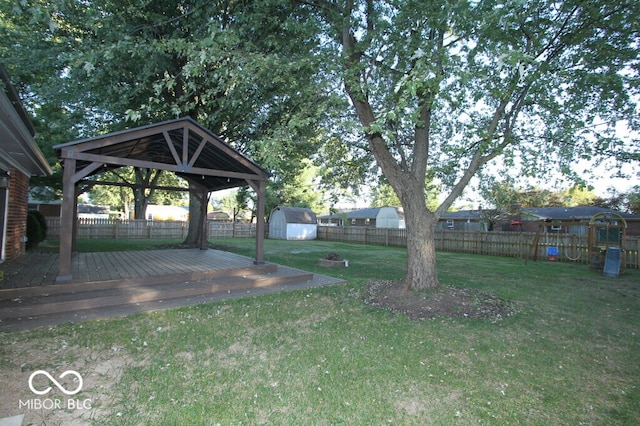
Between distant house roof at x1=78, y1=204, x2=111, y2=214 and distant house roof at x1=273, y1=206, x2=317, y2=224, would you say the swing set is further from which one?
distant house roof at x1=78, y1=204, x2=111, y2=214

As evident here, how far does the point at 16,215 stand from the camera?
26.4ft

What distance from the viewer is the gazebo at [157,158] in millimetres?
5285

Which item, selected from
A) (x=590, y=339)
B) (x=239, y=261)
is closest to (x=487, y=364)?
(x=590, y=339)

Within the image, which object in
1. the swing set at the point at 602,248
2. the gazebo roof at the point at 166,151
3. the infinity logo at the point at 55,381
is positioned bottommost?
the infinity logo at the point at 55,381

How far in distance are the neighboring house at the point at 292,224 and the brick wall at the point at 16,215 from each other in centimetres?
1635

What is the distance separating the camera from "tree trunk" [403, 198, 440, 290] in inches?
232

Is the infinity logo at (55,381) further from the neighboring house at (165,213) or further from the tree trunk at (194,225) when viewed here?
the neighboring house at (165,213)

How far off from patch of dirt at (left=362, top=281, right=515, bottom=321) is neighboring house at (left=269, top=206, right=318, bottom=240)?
1832cm

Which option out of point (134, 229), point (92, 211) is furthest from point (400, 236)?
point (92, 211)

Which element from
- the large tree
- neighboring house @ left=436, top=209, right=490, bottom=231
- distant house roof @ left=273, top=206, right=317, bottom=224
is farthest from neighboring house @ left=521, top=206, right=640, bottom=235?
the large tree

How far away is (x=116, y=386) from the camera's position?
9.60ft

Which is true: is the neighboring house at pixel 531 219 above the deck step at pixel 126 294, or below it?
above

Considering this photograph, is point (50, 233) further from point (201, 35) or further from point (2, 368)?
point (2, 368)

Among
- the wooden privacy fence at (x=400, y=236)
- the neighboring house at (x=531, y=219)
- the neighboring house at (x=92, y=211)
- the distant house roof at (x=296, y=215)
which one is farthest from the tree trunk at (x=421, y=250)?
the neighboring house at (x=92, y=211)
